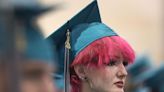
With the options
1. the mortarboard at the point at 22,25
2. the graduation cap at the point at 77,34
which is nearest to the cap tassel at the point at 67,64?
the graduation cap at the point at 77,34

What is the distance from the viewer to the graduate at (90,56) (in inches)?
102

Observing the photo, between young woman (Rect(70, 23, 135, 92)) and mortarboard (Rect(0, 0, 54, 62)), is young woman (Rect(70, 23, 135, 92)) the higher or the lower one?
the lower one

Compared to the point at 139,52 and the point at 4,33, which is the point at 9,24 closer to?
the point at 4,33

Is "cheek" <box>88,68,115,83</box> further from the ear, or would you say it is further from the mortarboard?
the mortarboard

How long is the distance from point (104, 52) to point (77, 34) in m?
0.16

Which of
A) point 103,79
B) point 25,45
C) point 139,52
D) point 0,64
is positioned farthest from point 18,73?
point 139,52

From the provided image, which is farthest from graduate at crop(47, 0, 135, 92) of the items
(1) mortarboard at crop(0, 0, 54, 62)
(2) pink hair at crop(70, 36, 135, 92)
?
(1) mortarboard at crop(0, 0, 54, 62)

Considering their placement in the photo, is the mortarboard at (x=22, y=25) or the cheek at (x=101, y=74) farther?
the cheek at (x=101, y=74)

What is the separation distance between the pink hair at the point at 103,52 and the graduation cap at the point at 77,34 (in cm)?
2

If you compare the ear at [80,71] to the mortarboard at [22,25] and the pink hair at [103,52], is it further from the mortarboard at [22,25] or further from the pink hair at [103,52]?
the mortarboard at [22,25]

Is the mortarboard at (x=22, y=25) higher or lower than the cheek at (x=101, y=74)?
higher

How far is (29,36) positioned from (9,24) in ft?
0.58

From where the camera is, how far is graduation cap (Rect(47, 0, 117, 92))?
104 inches

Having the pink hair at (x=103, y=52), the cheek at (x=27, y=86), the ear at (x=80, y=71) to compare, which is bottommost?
the cheek at (x=27, y=86)
